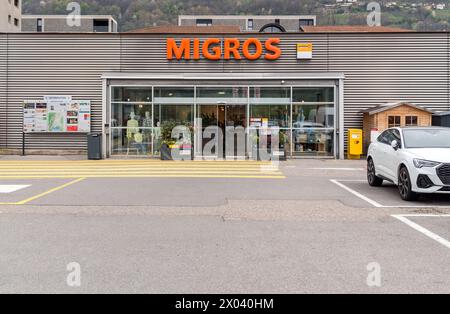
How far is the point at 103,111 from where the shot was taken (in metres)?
22.3

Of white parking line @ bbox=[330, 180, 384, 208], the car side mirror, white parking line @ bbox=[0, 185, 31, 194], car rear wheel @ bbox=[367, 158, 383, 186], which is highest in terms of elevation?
the car side mirror

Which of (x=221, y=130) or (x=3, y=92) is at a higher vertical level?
(x=3, y=92)

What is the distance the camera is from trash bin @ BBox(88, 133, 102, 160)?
2097 centimetres

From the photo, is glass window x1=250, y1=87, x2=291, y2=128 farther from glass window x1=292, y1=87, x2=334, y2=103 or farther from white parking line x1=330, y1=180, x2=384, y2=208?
white parking line x1=330, y1=180, x2=384, y2=208

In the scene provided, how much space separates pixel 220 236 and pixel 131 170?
33.7 feet

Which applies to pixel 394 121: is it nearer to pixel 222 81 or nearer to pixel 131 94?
pixel 222 81

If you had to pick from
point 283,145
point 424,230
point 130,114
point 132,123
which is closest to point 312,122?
point 283,145

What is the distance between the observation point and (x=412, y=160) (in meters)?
9.92

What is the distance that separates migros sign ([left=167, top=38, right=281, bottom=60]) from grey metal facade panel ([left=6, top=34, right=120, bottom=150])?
2.84 metres

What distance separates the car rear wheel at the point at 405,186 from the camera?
9977 mm

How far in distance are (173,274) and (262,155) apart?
16462 millimetres

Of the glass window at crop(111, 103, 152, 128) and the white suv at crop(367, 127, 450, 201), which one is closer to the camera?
the white suv at crop(367, 127, 450, 201)

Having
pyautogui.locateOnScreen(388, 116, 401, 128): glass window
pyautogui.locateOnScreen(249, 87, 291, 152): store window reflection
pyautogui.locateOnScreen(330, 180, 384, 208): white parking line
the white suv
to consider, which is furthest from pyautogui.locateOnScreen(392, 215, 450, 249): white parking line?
pyautogui.locateOnScreen(249, 87, 291, 152): store window reflection

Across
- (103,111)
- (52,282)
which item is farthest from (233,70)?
(52,282)
